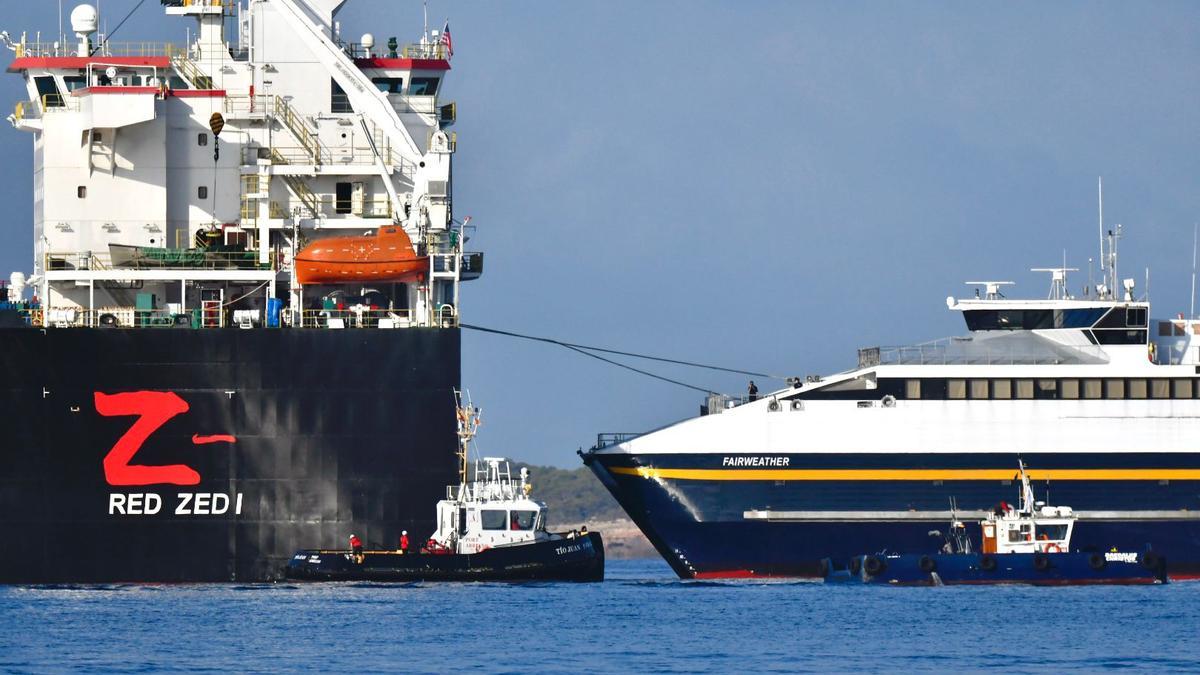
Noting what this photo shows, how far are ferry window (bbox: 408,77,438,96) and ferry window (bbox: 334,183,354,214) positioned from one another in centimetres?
337

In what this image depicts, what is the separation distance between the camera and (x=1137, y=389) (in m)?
62.9

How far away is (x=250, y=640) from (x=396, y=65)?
19385 millimetres

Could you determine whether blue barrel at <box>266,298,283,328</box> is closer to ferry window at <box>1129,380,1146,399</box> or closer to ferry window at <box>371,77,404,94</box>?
ferry window at <box>371,77,404,94</box>

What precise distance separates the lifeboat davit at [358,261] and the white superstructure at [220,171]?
2.20 feet

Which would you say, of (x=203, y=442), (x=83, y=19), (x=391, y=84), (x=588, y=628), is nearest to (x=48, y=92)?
(x=83, y=19)

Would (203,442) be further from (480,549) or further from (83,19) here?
(83,19)

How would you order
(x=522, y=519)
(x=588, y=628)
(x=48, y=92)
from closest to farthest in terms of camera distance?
(x=588, y=628) < (x=522, y=519) < (x=48, y=92)

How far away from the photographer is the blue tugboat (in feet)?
198

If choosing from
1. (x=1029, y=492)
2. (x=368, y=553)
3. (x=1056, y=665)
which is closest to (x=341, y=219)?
(x=368, y=553)

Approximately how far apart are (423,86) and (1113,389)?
1979 centimetres

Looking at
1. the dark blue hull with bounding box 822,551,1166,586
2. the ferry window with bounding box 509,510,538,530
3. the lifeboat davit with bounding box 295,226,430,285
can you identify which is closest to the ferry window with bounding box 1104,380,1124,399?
the dark blue hull with bounding box 822,551,1166,586

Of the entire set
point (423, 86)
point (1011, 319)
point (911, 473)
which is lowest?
point (911, 473)

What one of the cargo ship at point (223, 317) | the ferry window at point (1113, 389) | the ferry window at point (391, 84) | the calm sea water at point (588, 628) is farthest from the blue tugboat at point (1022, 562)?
the ferry window at point (391, 84)

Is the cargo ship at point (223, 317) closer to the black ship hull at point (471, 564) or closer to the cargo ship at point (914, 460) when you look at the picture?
the black ship hull at point (471, 564)
